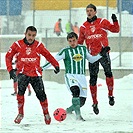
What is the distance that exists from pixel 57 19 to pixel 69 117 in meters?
10.5

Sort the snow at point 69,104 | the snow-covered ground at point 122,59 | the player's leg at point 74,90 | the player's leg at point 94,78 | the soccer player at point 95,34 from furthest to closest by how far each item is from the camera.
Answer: the snow-covered ground at point 122,59
the player's leg at point 94,78
the soccer player at point 95,34
the player's leg at point 74,90
the snow at point 69,104

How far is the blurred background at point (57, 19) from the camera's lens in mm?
19844

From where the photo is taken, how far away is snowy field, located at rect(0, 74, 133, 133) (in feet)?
28.5

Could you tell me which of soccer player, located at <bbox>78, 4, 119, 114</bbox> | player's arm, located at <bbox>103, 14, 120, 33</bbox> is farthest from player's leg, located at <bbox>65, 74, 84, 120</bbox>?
player's arm, located at <bbox>103, 14, 120, 33</bbox>

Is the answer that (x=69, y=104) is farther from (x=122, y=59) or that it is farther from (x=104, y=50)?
(x=122, y=59)

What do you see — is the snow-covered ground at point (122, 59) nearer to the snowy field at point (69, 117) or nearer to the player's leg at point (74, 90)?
the snowy field at point (69, 117)

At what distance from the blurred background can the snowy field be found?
137 inches

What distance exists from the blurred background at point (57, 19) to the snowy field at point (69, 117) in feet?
11.4

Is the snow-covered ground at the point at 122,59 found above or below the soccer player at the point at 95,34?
below

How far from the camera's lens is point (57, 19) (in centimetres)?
2053

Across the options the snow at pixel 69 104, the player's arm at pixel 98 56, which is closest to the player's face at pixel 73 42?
the player's arm at pixel 98 56


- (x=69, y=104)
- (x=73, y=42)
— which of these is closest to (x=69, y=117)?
(x=73, y=42)

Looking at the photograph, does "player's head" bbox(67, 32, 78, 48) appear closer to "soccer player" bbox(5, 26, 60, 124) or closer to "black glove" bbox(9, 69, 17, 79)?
"soccer player" bbox(5, 26, 60, 124)

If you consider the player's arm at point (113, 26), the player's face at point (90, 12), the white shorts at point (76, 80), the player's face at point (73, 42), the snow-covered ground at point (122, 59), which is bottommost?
the snow-covered ground at point (122, 59)
